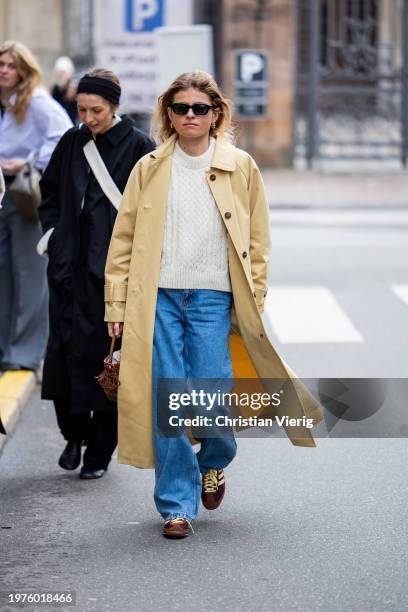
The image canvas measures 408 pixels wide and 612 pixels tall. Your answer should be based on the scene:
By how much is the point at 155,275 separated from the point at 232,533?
3.49ft

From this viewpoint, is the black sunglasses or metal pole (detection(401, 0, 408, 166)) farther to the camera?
metal pole (detection(401, 0, 408, 166))

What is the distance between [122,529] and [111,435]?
2.67 feet

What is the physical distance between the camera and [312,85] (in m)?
25.8

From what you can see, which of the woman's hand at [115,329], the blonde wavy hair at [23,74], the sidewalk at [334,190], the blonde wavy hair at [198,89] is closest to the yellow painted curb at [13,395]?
the blonde wavy hair at [23,74]

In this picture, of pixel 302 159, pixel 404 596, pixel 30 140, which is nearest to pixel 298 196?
pixel 302 159

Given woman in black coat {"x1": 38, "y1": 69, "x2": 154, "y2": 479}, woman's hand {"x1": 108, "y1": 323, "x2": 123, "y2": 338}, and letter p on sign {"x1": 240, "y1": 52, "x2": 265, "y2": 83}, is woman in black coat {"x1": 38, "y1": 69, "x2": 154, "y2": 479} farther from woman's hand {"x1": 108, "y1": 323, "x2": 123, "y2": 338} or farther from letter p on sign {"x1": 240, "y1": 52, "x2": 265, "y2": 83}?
letter p on sign {"x1": 240, "y1": 52, "x2": 265, "y2": 83}

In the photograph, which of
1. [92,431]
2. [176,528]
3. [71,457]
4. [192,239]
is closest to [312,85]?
[71,457]

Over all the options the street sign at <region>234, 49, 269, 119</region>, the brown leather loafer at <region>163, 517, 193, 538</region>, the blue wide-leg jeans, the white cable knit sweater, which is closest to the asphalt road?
the brown leather loafer at <region>163, 517, 193, 538</region>

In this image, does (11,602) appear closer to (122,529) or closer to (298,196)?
(122,529)

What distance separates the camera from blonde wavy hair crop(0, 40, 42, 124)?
8438 millimetres

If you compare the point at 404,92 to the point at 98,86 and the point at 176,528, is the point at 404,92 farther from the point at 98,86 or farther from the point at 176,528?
the point at 176,528

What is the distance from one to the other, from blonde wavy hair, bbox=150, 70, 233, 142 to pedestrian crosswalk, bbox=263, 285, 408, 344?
489 centimetres

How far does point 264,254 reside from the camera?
6023 millimetres

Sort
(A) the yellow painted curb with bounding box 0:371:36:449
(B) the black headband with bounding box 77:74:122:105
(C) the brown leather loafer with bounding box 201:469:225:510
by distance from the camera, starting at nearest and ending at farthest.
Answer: (C) the brown leather loafer with bounding box 201:469:225:510 → (B) the black headband with bounding box 77:74:122:105 → (A) the yellow painted curb with bounding box 0:371:36:449
